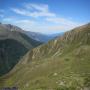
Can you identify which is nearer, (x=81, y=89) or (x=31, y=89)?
(x=81, y=89)

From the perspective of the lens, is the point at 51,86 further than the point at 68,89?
Yes

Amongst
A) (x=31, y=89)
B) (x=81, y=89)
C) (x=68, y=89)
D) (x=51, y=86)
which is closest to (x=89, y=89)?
(x=81, y=89)

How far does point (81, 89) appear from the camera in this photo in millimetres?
183625

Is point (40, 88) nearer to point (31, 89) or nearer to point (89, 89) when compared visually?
point (31, 89)

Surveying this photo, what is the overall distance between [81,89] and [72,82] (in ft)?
46.6

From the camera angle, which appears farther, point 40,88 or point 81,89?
point 40,88

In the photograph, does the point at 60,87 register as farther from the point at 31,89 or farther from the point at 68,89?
the point at 31,89

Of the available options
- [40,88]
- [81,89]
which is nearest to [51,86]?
[40,88]

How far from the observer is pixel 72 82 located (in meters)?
196

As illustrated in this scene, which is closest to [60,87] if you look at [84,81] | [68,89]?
[68,89]

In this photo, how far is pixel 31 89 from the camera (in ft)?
652

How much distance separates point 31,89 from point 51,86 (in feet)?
65.6

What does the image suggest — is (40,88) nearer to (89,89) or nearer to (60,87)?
(60,87)

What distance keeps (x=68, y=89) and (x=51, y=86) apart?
20216 millimetres
